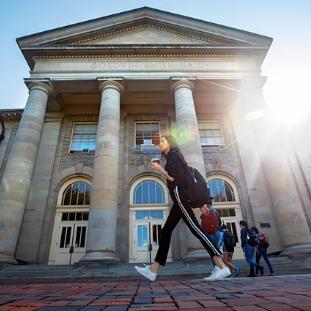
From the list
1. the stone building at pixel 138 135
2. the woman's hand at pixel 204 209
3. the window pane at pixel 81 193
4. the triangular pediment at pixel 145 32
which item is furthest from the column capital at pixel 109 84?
the woman's hand at pixel 204 209

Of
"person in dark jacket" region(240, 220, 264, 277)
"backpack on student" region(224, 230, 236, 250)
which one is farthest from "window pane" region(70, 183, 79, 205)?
"person in dark jacket" region(240, 220, 264, 277)

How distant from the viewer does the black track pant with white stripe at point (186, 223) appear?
388 centimetres

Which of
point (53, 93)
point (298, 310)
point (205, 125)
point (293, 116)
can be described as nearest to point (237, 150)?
point (205, 125)

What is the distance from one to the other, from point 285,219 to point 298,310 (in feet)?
39.8

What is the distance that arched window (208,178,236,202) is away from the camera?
15.4 metres

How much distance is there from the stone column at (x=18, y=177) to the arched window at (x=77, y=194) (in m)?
3.62

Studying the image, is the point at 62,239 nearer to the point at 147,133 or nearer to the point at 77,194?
the point at 77,194

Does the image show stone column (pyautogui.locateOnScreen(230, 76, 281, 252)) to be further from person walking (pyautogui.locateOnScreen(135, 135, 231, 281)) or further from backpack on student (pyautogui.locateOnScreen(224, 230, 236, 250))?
person walking (pyautogui.locateOnScreen(135, 135, 231, 281))

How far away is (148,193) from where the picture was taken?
1555 cm

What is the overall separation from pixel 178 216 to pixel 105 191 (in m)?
7.59

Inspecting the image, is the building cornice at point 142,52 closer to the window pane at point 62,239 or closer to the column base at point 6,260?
the window pane at point 62,239

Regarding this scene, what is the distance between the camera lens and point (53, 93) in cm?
1548

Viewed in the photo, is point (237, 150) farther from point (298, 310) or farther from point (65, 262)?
point (298, 310)

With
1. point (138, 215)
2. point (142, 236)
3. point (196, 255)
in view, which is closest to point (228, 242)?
point (196, 255)
